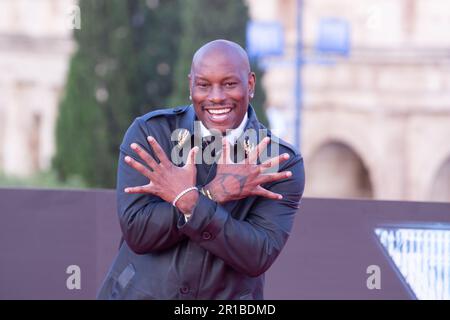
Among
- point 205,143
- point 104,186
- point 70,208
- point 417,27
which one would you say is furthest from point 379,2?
point 205,143

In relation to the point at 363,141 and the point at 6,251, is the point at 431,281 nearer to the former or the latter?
the point at 6,251

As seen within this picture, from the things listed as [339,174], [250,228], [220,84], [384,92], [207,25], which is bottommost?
[250,228]

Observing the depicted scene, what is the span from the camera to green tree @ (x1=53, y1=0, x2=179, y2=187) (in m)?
20.8

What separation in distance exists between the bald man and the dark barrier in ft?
9.98

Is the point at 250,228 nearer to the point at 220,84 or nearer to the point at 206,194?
the point at 206,194

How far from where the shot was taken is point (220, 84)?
332 cm

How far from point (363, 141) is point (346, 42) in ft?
14.1

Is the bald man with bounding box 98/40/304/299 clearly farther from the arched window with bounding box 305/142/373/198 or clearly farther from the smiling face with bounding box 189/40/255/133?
the arched window with bounding box 305/142/373/198

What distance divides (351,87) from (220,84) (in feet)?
75.4

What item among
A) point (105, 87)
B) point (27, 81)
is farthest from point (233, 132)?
point (27, 81)

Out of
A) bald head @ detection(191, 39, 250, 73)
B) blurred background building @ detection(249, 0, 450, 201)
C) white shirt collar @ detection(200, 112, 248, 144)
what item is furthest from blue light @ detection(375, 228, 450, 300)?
blurred background building @ detection(249, 0, 450, 201)

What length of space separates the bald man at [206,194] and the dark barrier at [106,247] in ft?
9.98

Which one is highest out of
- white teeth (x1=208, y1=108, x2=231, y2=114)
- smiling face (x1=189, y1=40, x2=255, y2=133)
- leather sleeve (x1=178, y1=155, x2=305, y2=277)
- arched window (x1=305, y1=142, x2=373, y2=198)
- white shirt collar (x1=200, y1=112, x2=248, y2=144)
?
arched window (x1=305, y1=142, x2=373, y2=198)

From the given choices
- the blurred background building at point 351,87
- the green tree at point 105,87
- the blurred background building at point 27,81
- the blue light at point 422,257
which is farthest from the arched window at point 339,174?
the blue light at point 422,257
